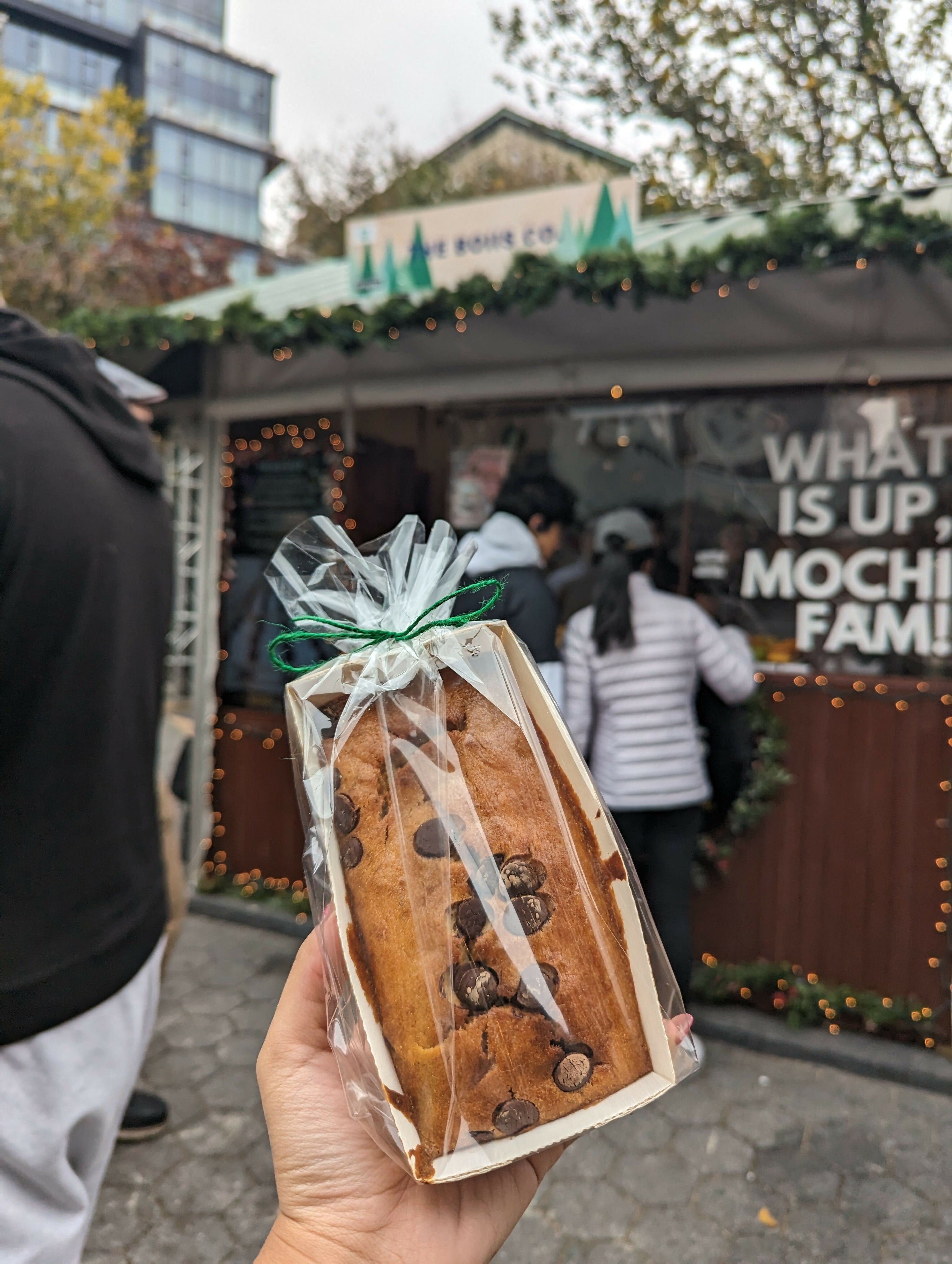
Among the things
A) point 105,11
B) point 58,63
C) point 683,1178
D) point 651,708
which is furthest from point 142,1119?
point 58,63

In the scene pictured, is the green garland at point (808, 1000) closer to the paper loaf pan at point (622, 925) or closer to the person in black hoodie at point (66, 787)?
the person in black hoodie at point (66, 787)

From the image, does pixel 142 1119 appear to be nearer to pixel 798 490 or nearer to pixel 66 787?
pixel 66 787

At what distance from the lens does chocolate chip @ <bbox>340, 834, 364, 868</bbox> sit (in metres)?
1.01

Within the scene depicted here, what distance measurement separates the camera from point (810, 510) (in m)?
4.19

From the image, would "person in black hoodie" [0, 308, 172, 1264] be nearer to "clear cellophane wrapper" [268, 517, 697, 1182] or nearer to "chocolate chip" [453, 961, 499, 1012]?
"clear cellophane wrapper" [268, 517, 697, 1182]

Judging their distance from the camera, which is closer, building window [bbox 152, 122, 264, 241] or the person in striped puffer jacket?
the person in striped puffer jacket

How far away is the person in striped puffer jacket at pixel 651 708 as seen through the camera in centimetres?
353

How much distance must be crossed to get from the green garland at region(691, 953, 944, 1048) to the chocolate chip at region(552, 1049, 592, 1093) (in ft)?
11.3

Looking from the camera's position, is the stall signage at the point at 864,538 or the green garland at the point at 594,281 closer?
the green garland at the point at 594,281

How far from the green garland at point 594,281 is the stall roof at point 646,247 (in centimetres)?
7

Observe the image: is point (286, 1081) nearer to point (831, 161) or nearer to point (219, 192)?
point (831, 161)

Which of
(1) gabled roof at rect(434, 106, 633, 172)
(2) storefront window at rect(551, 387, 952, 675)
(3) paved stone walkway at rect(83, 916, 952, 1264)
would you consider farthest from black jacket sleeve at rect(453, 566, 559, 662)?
(1) gabled roof at rect(434, 106, 633, 172)

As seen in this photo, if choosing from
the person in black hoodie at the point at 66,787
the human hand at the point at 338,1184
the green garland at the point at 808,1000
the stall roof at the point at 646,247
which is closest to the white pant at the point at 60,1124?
the person in black hoodie at the point at 66,787

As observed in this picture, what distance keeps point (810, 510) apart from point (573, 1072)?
3.71 metres
